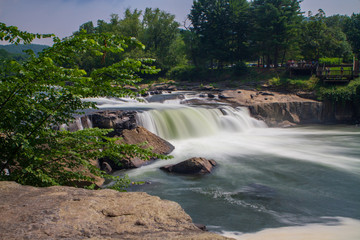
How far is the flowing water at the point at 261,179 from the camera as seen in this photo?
712 cm

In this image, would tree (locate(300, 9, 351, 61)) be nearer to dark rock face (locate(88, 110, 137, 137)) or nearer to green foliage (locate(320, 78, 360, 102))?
green foliage (locate(320, 78, 360, 102))

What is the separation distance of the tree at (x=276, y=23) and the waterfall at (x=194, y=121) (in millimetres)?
18541

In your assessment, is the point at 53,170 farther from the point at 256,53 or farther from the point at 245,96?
the point at 256,53

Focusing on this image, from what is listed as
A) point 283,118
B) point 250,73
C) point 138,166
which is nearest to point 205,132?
point 138,166

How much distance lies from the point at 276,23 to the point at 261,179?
3091 cm

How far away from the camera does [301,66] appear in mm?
32719

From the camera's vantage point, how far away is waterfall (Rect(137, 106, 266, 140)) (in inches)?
678

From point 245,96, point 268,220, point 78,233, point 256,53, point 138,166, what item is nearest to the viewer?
point 78,233

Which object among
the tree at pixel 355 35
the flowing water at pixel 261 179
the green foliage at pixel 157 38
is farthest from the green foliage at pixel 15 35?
the tree at pixel 355 35

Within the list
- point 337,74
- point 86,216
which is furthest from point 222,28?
point 86,216

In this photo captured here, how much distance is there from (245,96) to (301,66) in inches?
390

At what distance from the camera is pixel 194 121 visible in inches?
749

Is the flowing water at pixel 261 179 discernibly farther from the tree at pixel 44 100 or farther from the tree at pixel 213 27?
the tree at pixel 213 27

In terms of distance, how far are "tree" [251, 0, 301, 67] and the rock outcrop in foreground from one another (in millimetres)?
36712
